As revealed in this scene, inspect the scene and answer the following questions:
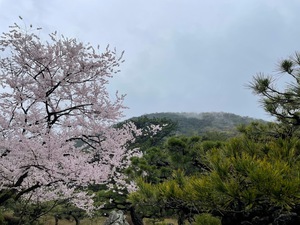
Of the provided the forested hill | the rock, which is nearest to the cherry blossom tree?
the rock

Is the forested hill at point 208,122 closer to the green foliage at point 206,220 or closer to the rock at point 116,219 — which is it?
the rock at point 116,219

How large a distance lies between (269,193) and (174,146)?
5623mm

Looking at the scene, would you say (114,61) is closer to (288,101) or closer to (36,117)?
(36,117)

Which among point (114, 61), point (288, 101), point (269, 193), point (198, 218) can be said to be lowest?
point (198, 218)

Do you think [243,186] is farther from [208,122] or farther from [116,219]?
[208,122]

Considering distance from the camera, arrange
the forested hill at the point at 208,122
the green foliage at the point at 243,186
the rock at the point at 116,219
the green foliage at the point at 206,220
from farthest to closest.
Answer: the forested hill at the point at 208,122
the rock at the point at 116,219
the green foliage at the point at 206,220
the green foliage at the point at 243,186

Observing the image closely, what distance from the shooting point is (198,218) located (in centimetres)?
362

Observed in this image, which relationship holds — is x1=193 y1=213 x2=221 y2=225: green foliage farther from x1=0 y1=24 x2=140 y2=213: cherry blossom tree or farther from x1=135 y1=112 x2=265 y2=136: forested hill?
x1=135 y1=112 x2=265 y2=136: forested hill

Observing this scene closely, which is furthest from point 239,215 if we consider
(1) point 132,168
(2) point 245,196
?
(1) point 132,168

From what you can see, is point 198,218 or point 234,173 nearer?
point 234,173

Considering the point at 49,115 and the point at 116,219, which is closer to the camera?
the point at 49,115

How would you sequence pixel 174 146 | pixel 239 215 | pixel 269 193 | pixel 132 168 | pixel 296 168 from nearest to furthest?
pixel 269 193 < pixel 296 168 < pixel 239 215 < pixel 174 146 < pixel 132 168

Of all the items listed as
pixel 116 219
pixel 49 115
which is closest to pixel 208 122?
pixel 116 219

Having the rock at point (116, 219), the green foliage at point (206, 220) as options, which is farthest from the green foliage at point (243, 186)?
the rock at point (116, 219)
